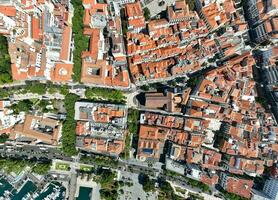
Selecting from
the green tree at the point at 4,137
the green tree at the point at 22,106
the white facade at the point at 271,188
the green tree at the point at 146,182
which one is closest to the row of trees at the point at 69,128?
the green tree at the point at 22,106

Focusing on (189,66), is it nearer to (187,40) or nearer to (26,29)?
(187,40)

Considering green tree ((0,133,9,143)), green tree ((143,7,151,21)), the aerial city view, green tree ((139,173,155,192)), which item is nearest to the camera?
the aerial city view

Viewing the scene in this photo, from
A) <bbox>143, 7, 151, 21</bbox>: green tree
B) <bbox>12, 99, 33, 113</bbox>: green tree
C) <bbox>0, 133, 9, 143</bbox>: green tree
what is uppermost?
<bbox>143, 7, 151, 21</bbox>: green tree

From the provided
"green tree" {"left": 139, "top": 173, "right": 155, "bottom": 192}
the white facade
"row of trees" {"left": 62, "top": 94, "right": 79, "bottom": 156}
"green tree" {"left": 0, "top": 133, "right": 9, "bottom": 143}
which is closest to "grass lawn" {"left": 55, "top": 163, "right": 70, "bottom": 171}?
"row of trees" {"left": 62, "top": 94, "right": 79, "bottom": 156}

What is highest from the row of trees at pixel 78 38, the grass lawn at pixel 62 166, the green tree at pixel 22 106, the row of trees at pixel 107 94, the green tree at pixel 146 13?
the green tree at pixel 146 13

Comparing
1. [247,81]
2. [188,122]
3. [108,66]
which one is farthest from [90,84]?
[247,81]

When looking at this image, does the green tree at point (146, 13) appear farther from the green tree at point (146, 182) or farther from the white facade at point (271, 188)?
the white facade at point (271, 188)

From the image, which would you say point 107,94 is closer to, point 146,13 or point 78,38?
point 78,38

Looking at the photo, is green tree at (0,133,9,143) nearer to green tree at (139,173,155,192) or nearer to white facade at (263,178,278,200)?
green tree at (139,173,155,192)
